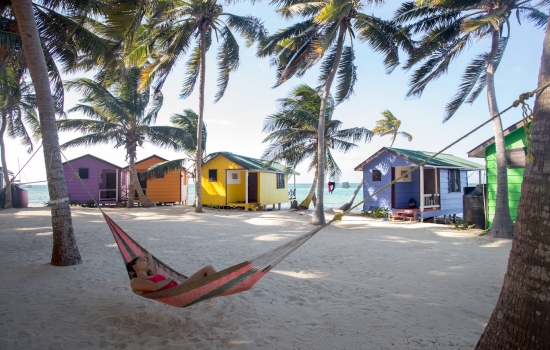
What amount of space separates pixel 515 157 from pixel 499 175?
96cm

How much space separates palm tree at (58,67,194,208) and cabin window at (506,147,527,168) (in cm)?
1271

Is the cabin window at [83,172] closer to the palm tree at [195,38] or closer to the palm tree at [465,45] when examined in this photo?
the palm tree at [195,38]

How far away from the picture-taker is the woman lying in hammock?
3.13m

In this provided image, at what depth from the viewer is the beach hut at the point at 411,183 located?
13348mm

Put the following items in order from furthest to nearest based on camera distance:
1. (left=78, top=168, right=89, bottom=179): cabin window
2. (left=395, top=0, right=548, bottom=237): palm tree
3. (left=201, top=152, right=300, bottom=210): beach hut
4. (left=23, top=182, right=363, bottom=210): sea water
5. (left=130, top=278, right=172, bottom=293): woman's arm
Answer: (left=23, top=182, right=363, bottom=210): sea water → (left=78, top=168, right=89, bottom=179): cabin window → (left=201, top=152, right=300, bottom=210): beach hut → (left=395, top=0, right=548, bottom=237): palm tree → (left=130, top=278, right=172, bottom=293): woman's arm

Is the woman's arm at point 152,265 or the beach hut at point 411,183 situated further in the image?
the beach hut at point 411,183

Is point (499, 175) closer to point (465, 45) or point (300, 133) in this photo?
point (465, 45)

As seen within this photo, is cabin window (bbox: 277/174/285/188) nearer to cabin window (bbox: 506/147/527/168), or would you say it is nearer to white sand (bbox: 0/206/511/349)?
cabin window (bbox: 506/147/527/168)

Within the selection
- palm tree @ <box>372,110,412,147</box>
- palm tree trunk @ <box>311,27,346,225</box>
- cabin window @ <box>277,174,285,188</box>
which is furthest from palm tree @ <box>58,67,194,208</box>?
palm tree @ <box>372,110,412,147</box>

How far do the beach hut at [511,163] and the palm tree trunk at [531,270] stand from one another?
7.79 meters

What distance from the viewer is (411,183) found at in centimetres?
1453

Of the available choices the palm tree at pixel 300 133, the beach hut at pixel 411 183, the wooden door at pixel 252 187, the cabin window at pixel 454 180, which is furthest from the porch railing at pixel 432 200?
the wooden door at pixel 252 187

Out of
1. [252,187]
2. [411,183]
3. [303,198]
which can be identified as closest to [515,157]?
[411,183]

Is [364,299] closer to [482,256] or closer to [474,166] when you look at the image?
[482,256]
